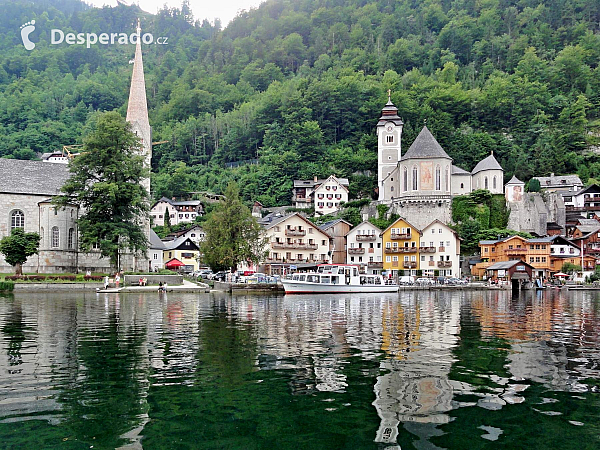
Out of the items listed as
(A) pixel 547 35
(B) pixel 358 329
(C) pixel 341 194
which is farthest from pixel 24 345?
(A) pixel 547 35

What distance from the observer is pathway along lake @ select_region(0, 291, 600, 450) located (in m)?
8.19

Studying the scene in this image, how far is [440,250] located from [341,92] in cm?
6343

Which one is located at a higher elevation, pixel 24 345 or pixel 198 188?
pixel 198 188

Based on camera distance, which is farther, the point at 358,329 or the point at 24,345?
the point at 358,329

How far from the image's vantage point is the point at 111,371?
40.7 feet

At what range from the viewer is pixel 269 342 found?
17.3 metres

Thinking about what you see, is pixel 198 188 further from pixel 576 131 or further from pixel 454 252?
pixel 576 131

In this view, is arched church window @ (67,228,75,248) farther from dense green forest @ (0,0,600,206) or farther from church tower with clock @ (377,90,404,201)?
church tower with clock @ (377,90,404,201)

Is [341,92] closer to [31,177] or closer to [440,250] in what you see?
[440,250]

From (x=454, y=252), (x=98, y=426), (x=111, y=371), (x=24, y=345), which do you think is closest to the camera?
(x=98, y=426)

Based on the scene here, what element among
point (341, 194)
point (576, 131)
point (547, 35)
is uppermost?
point (547, 35)

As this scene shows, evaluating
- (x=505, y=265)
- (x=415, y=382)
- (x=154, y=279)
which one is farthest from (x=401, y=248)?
(x=415, y=382)

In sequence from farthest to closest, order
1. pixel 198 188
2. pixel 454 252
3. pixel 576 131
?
pixel 198 188
pixel 576 131
pixel 454 252

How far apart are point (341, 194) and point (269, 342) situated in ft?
292
